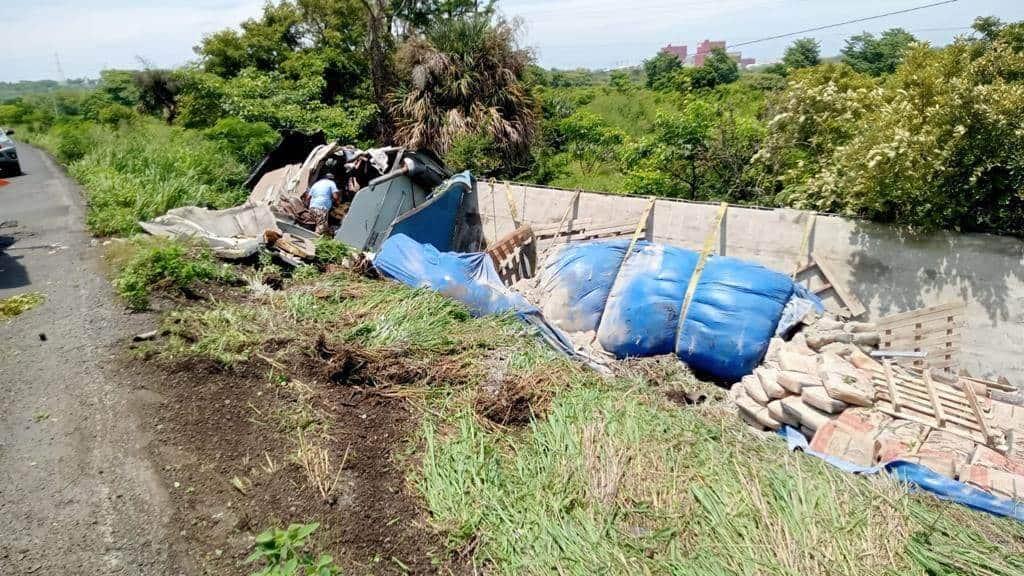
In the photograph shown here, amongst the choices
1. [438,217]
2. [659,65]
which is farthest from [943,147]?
[659,65]

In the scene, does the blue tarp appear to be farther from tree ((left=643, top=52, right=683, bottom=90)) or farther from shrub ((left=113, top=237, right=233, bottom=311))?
tree ((left=643, top=52, right=683, bottom=90))

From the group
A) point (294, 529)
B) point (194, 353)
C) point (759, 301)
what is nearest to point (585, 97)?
point (759, 301)

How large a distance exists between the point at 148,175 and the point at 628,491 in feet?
34.0

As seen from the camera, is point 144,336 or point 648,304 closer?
point 144,336

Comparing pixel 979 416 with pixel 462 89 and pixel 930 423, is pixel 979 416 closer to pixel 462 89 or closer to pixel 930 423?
pixel 930 423

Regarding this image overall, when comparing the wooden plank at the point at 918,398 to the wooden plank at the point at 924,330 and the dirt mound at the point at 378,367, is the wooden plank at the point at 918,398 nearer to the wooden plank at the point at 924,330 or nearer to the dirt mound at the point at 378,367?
the wooden plank at the point at 924,330

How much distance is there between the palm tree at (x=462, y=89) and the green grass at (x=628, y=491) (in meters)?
A: 8.51

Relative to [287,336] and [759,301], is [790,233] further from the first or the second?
[287,336]

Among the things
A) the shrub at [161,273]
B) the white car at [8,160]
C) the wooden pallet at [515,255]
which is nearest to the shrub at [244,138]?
the white car at [8,160]

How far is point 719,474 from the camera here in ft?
12.8

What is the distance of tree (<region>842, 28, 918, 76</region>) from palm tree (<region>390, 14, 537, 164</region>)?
28.5m

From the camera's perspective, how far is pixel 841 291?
23.4 ft

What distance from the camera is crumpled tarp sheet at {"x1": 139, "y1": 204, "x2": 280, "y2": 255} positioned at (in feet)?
25.5

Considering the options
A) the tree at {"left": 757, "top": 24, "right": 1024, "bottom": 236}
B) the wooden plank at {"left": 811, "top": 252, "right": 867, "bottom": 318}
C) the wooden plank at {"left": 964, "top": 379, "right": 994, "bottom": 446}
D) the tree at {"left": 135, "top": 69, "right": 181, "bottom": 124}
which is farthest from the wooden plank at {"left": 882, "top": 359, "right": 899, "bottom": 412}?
the tree at {"left": 135, "top": 69, "right": 181, "bottom": 124}
